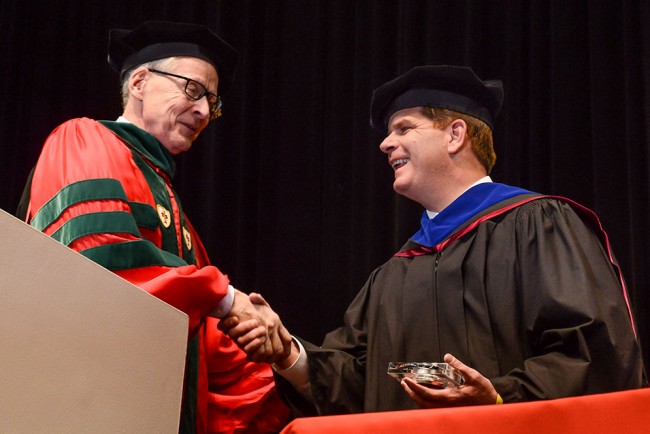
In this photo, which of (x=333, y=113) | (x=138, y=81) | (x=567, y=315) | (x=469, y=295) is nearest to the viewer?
(x=567, y=315)

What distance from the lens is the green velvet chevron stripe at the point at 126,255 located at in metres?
2.36

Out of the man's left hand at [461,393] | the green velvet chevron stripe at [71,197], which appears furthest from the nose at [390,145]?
the man's left hand at [461,393]

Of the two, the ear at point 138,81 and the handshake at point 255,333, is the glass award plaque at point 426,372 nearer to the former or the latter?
the handshake at point 255,333

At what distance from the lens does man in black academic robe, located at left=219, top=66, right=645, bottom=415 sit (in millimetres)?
2217

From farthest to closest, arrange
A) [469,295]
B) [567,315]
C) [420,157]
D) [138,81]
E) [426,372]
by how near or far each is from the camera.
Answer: [138,81] < [420,157] < [469,295] < [567,315] < [426,372]

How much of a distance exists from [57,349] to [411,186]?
202 centimetres

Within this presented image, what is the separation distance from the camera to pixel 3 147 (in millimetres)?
4742

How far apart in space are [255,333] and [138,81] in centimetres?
125

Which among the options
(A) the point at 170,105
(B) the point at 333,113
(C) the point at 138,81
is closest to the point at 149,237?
(A) the point at 170,105

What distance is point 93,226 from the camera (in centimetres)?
243

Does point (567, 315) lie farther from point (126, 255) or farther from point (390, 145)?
point (126, 255)

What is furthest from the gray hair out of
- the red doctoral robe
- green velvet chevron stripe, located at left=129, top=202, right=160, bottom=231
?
green velvet chevron stripe, located at left=129, top=202, right=160, bottom=231

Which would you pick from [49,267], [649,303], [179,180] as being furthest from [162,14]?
[49,267]

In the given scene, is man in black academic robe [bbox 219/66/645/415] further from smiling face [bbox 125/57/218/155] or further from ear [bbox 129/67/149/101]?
ear [bbox 129/67/149/101]
